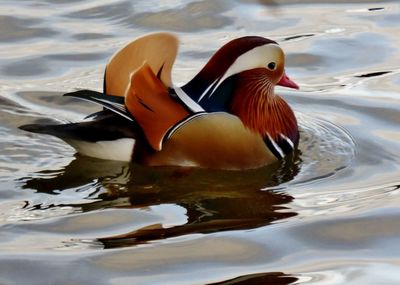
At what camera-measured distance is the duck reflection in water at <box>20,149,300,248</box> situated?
14.9 feet

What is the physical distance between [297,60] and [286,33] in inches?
20.7

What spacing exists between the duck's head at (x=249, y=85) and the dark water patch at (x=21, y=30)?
2.26 m

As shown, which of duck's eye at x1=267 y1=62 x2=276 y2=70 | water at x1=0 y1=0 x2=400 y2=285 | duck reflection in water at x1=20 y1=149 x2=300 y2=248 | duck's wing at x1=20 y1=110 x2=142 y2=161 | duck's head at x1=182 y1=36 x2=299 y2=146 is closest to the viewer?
water at x1=0 y1=0 x2=400 y2=285

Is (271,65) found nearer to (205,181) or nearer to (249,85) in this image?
(249,85)

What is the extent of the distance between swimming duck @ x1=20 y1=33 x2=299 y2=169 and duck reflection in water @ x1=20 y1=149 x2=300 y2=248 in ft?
0.19

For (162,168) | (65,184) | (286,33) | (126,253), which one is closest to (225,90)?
(162,168)

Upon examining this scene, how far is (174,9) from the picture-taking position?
7.97 meters

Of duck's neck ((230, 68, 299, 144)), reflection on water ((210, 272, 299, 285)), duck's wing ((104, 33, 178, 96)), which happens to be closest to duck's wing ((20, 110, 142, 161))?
duck's wing ((104, 33, 178, 96))

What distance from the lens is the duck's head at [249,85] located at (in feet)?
17.3

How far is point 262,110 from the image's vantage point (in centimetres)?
546

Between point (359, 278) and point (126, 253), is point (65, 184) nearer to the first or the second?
point (126, 253)

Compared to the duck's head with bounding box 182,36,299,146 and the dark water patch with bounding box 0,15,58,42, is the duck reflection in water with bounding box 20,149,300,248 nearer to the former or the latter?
the duck's head with bounding box 182,36,299,146

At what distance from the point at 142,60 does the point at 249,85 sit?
0.53m

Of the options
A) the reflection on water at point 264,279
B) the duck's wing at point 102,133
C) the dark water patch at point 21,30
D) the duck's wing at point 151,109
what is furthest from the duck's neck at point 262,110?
the dark water patch at point 21,30
